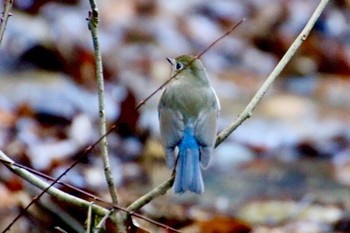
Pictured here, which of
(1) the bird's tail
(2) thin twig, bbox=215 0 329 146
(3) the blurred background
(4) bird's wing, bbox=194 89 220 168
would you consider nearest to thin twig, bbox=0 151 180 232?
(1) the bird's tail

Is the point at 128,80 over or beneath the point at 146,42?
beneath

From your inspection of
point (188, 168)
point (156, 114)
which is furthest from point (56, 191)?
point (156, 114)

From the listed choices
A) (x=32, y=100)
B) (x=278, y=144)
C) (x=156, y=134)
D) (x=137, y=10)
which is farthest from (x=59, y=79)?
(x=137, y=10)

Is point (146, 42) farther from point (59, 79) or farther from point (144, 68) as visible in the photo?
point (59, 79)

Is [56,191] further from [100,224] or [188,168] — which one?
[188,168]

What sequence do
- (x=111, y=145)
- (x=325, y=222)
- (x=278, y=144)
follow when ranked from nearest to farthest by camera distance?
(x=325, y=222) < (x=111, y=145) < (x=278, y=144)

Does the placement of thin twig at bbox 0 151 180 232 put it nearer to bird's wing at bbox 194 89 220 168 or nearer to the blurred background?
bird's wing at bbox 194 89 220 168

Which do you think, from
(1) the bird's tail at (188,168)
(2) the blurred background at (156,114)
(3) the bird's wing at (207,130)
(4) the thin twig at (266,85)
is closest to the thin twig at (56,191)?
(1) the bird's tail at (188,168)
